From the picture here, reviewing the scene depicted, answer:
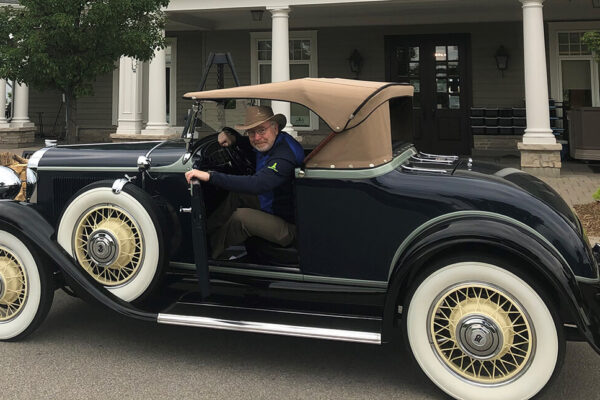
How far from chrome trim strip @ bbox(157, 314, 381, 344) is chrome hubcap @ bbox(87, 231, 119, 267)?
547 mm

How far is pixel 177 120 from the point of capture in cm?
1644

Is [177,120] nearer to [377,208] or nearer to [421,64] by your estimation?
[421,64]

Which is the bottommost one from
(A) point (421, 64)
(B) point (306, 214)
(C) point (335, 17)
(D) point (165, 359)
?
(D) point (165, 359)

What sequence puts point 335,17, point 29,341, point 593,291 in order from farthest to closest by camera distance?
point 335,17 → point 29,341 → point 593,291

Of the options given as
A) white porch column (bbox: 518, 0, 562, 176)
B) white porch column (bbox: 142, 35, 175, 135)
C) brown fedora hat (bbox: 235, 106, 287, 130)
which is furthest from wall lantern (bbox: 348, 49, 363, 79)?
brown fedora hat (bbox: 235, 106, 287, 130)

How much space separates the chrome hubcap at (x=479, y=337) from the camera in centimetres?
272

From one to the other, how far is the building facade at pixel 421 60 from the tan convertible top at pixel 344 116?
33.5 ft

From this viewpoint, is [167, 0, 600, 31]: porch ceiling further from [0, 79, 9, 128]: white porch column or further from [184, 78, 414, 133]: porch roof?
[184, 78, 414, 133]: porch roof

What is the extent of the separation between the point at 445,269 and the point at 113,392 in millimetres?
2026

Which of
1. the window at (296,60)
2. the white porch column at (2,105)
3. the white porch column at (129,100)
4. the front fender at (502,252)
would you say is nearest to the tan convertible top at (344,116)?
the front fender at (502,252)

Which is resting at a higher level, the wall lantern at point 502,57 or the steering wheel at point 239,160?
the wall lantern at point 502,57

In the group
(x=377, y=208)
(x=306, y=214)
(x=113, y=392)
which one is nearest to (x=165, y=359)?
(x=113, y=392)

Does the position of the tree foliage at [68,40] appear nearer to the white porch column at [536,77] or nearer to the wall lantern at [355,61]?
the white porch column at [536,77]

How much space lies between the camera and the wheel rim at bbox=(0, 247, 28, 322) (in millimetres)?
3547
